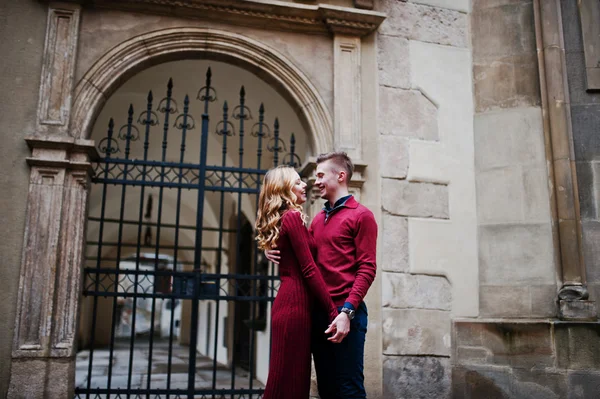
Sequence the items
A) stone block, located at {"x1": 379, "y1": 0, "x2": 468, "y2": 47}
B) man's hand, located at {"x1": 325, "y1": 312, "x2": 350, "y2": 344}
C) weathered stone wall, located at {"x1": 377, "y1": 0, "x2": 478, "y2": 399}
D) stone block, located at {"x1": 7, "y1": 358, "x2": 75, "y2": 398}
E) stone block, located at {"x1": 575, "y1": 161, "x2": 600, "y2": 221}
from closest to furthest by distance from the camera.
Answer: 1. man's hand, located at {"x1": 325, "y1": 312, "x2": 350, "y2": 344}
2. stone block, located at {"x1": 7, "y1": 358, "x2": 75, "y2": 398}
3. weathered stone wall, located at {"x1": 377, "y1": 0, "x2": 478, "y2": 399}
4. stone block, located at {"x1": 575, "y1": 161, "x2": 600, "y2": 221}
5. stone block, located at {"x1": 379, "y1": 0, "x2": 468, "y2": 47}

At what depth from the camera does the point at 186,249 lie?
11203mm

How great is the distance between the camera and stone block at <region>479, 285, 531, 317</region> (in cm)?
496

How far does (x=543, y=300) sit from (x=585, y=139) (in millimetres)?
1452

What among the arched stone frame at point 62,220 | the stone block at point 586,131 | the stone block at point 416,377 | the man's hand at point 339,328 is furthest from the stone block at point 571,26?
the man's hand at point 339,328

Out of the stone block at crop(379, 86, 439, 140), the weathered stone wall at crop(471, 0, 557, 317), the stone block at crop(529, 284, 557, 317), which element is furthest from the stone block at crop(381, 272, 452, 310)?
the stone block at crop(379, 86, 439, 140)

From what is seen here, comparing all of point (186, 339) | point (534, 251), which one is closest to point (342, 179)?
point (534, 251)

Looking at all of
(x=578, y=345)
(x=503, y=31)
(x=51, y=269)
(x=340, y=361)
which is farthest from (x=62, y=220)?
(x=503, y=31)

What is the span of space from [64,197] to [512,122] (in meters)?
3.87

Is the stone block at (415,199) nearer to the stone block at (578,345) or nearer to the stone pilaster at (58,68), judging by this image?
the stone block at (578,345)

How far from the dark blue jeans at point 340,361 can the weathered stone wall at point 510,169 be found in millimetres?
2806

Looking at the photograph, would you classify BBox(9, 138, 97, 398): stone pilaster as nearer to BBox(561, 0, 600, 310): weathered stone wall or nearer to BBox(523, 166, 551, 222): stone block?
BBox(523, 166, 551, 222): stone block

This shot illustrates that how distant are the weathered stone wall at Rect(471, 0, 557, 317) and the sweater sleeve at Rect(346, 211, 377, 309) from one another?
2.75 metres

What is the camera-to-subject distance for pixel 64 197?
4.43 metres

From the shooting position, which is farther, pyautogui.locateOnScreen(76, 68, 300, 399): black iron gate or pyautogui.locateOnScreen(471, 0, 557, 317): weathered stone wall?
pyautogui.locateOnScreen(471, 0, 557, 317): weathered stone wall
